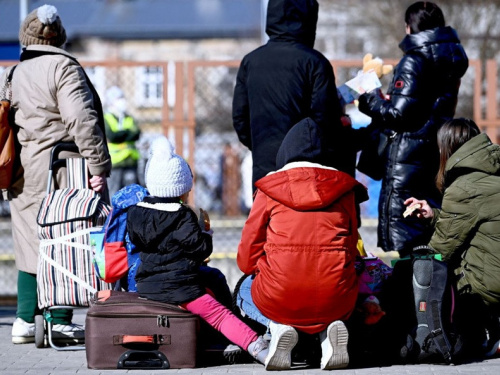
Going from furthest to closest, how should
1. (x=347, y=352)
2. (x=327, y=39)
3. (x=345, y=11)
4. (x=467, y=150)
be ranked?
(x=327, y=39) < (x=345, y=11) < (x=467, y=150) < (x=347, y=352)

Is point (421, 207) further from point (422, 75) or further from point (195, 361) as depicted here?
point (195, 361)

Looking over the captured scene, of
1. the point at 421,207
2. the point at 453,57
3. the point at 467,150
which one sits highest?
the point at 453,57

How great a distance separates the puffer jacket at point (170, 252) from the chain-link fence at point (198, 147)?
374 cm

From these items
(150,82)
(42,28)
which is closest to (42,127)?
(42,28)

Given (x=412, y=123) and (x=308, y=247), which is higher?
(x=412, y=123)

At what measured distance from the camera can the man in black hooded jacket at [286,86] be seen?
6.42m

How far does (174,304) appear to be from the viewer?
5875 millimetres

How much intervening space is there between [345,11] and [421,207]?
2436cm

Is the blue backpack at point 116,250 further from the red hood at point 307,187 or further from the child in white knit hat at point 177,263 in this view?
the red hood at point 307,187

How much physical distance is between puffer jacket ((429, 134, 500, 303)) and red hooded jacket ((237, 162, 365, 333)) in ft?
2.65

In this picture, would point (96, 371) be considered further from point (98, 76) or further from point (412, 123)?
point (98, 76)

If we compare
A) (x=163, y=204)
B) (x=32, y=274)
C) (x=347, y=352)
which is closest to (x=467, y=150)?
(x=347, y=352)

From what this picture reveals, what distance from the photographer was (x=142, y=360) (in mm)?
5805

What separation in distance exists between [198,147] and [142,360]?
705 centimetres
